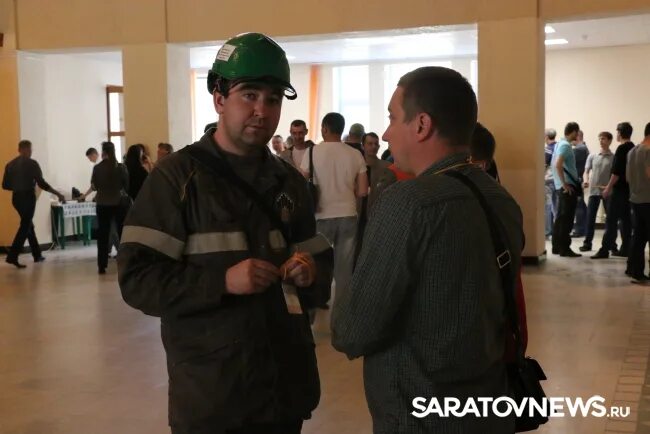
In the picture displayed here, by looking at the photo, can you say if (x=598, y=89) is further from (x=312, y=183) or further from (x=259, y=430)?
(x=259, y=430)

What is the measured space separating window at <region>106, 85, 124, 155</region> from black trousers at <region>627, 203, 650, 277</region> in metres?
10.5

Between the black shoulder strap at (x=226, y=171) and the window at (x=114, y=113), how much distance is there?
14.5 m

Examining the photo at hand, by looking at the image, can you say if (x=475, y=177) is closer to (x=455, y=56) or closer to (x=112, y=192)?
(x=112, y=192)

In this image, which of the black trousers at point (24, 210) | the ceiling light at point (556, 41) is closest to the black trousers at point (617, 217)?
the ceiling light at point (556, 41)

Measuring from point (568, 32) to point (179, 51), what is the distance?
6.47 m

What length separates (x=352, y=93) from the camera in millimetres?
19141

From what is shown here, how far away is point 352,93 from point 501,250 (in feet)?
57.7

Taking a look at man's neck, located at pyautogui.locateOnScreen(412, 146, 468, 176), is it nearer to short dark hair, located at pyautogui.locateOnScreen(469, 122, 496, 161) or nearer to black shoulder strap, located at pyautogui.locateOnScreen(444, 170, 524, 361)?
black shoulder strap, located at pyautogui.locateOnScreen(444, 170, 524, 361)

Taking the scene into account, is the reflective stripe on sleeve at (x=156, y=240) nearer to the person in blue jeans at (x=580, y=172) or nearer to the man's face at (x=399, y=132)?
the man's face at (x=399, y=132)

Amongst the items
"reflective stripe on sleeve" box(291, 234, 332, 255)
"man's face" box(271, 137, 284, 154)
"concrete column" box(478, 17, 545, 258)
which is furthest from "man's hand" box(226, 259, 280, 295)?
"man's face" box(271, 137, 284, 154)

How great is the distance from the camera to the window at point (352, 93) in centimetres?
1902

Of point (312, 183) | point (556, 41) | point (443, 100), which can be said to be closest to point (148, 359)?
point (312, 183)

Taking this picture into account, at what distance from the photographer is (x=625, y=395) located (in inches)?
187

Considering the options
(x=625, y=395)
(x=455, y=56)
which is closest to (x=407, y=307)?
(x=625, y=395)
